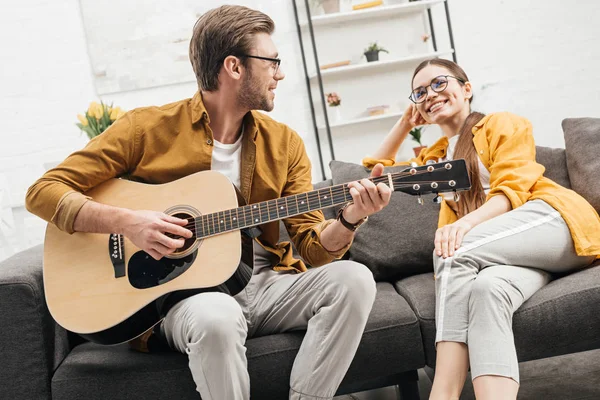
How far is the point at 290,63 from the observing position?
3977 millimetres

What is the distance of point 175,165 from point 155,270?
1.09 feet

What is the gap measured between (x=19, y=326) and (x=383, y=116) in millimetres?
2634

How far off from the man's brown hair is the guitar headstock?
0.66 m

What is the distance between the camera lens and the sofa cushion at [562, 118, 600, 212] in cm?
212

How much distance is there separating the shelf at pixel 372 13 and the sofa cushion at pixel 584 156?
1775 millimetres

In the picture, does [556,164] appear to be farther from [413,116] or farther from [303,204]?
[303,204]

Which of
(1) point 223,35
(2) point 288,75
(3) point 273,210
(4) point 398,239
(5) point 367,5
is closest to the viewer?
(3) point 273,210

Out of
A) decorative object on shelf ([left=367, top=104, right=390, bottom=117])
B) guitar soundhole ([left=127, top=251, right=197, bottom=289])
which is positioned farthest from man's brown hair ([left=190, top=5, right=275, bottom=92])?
decorative object on shelf ([left=367, top=104, right=390, bottom=117])

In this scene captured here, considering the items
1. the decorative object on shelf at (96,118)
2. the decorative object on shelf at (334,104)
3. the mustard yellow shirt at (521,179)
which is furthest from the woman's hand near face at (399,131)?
the decorative object on shelf at (334,104)

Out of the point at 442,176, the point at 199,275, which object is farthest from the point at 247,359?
the point at 442,176

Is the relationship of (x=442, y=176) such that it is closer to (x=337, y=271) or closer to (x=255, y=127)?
(x=337, y=271)

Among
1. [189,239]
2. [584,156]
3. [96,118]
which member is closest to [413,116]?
[584,156]

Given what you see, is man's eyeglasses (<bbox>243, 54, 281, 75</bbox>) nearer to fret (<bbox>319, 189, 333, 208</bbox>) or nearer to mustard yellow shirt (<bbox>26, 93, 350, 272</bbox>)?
mustard yellow shirt (<bbox>26, 93, 350, 272</bbox>)

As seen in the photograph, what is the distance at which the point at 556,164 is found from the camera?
2.30m
